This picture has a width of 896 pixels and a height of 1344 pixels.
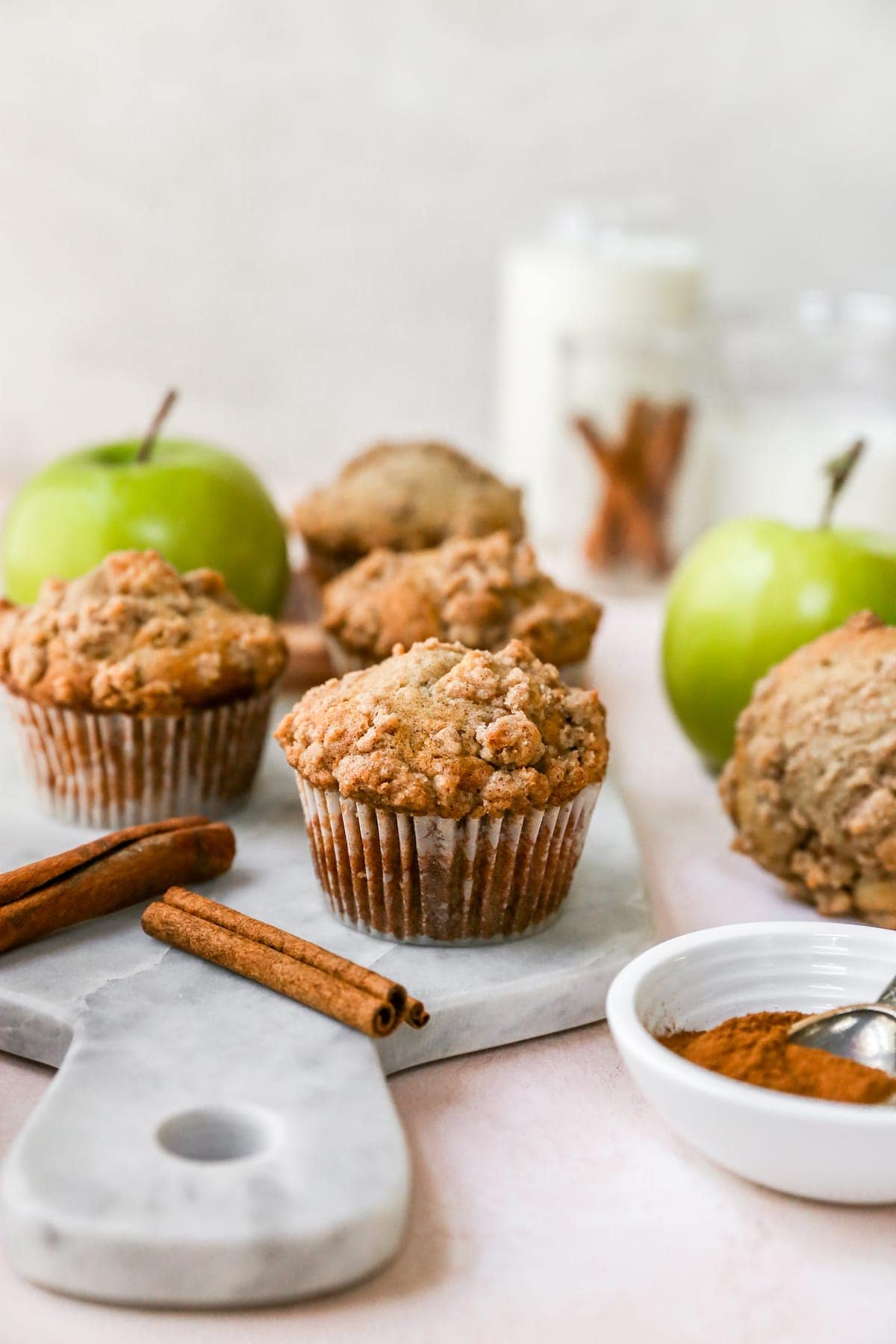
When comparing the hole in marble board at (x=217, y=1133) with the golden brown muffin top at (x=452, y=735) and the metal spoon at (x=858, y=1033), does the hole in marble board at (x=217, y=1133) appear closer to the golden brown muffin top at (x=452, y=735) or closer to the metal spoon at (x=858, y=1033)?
the golden brown muffin top at (x=452, y=735)

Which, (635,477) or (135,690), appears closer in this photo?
(135,690)

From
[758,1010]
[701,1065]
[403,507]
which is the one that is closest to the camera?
[701,1065]

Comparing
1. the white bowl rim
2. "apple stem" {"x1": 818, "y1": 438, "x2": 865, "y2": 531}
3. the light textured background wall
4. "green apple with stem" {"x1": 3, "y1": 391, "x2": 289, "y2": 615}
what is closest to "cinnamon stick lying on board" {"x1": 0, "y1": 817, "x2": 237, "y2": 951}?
the white bowl rim

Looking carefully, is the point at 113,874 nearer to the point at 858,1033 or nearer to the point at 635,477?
the point at 858,1033

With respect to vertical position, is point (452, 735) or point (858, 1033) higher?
point (452, 735)

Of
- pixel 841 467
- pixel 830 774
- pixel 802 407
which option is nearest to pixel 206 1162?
pixel 830 774
